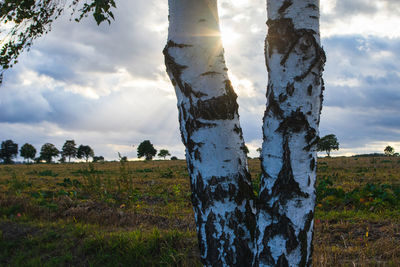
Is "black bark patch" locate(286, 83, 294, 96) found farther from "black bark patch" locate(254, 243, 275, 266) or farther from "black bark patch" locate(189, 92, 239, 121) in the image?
"black bark patch" locate(254, 243, 275, 266)

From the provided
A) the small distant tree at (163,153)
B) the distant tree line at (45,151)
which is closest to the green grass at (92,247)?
the small distant tree at (163,153)

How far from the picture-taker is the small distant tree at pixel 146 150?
79.2 meters

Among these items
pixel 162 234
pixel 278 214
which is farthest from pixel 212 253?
pixel 162 234

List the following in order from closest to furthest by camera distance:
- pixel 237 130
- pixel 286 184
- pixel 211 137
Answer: pixel 286 184, pixel 211 137, pixel 237 130

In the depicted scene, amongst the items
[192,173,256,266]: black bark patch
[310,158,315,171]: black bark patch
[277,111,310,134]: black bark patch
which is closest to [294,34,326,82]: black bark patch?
[277,111,310,134]: black bark patch

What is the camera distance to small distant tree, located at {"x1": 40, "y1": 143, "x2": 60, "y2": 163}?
299 ft

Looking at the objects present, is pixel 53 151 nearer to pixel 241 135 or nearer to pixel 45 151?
pixel 45 151

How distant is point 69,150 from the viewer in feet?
325

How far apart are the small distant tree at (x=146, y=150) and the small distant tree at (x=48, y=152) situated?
32.0m

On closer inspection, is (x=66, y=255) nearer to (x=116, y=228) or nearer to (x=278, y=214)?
(x=116, y=228)

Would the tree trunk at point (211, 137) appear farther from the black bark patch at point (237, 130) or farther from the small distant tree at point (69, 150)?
the small distant tree at point (69, 150)

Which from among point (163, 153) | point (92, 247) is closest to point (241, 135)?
point (92, 247)

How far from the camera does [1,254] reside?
4797 millimetres

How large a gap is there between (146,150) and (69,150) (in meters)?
35.6
